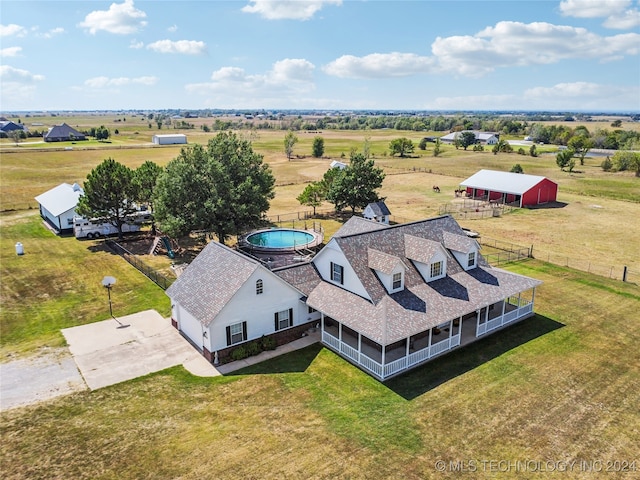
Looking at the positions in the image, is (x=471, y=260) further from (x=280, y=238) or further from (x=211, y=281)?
(x=280, y=238)

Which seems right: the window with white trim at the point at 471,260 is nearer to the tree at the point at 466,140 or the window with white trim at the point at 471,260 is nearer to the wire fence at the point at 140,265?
the wire fence at the point at 140,265

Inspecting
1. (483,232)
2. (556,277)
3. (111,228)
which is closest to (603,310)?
(556,277)

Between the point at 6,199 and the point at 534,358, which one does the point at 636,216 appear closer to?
the point at 534,358

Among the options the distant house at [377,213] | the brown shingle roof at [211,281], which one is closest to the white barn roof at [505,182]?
the distant house at [377,213]

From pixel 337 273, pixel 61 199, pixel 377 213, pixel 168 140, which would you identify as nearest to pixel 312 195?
pixel 377 213

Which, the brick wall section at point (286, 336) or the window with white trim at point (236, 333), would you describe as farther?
the window with white trim at point (236, 333)

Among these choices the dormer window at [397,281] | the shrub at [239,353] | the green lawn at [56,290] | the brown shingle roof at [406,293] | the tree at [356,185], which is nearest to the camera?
the brown shingle roof at [406,293]

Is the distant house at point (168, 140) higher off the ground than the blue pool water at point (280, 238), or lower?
higher
